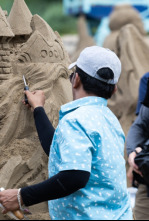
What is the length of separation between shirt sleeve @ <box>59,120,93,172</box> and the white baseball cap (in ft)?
0.96

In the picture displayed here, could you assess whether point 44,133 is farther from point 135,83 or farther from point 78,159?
point 135,83

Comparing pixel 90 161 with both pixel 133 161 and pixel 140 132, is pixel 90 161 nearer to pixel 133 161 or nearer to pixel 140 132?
pixel 133 161

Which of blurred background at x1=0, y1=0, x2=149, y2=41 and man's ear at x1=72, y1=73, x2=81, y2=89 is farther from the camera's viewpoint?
blurred background at x1=0, y1=0, x2=149, y2=41

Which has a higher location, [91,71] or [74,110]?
[91,71]

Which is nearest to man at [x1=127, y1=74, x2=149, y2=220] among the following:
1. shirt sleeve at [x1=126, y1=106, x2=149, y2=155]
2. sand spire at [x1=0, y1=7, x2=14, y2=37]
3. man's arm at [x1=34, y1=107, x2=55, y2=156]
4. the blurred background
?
shirt sleeve at [x1=126, y1=106, x2=149, y2=155]

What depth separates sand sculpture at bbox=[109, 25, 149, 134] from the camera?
670 cm

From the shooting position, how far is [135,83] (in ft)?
21.9

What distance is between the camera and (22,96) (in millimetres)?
3193

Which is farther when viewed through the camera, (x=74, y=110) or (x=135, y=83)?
(x=135, y=83)

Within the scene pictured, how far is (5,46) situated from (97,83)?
116cm

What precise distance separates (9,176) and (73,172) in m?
1.11

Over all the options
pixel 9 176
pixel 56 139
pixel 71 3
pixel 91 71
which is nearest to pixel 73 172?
pixel 56 139

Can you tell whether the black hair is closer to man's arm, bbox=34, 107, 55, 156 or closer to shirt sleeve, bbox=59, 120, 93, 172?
shirt sleeve, bbox=59, 120, 93, 172

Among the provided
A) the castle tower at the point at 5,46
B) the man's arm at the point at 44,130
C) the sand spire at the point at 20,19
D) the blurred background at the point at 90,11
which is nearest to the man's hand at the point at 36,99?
the man's arm at the point at 44,130
